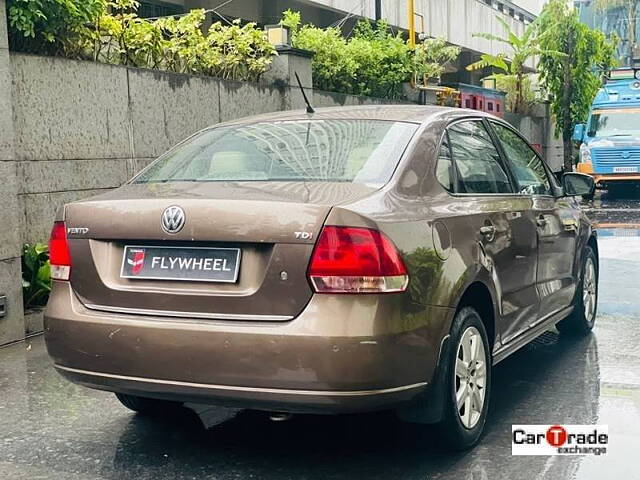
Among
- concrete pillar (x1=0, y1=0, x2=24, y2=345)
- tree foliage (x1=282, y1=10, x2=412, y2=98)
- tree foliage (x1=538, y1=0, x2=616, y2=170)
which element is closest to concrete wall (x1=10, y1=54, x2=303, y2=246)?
concrete pillar (x1=0, y1=0, x2=24, y2=345)

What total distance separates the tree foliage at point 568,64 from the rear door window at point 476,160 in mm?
24988

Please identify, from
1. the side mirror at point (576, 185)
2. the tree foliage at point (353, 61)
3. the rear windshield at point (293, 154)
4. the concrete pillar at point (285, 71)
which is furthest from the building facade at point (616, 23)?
the rear windshield at point (293, 154)

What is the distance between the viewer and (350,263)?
3.70m

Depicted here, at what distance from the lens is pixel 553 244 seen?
19.2 feet

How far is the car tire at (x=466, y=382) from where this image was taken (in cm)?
415

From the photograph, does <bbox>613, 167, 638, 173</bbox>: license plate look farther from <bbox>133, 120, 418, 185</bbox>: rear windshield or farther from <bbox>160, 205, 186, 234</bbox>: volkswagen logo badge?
<bbox>160, 205, 186, 234</bbox>: volkswagen logo badge

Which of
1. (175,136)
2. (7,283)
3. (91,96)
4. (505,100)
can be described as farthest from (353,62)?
(505,100)

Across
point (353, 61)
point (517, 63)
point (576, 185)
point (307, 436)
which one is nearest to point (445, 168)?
point (307, 436)

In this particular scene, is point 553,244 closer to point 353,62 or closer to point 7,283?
point 7,283

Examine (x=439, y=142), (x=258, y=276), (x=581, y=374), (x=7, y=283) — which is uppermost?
(x=439, y=142)

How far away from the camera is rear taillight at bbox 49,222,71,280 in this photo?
4.25 m

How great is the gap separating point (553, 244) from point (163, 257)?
2.85m

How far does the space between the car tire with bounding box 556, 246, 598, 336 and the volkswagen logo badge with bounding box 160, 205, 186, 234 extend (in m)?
3.58

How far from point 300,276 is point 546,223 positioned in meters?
2.52
